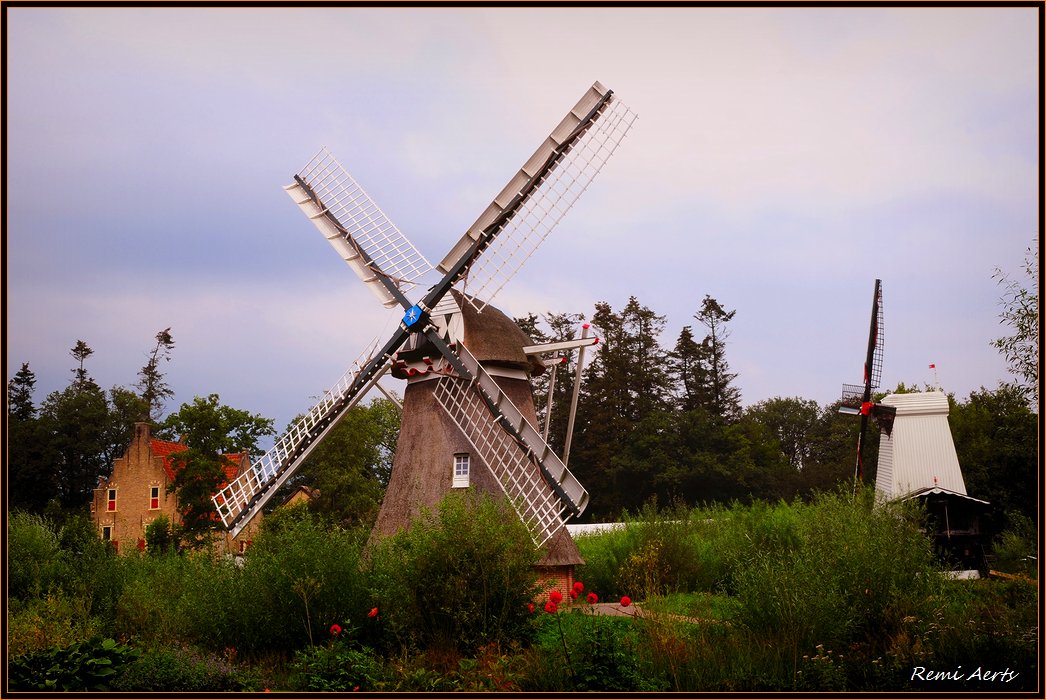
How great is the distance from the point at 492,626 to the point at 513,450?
5.50 meters

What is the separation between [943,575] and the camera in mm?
15414

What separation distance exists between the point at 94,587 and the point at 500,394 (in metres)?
8.97

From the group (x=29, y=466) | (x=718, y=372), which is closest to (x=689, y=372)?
(x=718, y=372)

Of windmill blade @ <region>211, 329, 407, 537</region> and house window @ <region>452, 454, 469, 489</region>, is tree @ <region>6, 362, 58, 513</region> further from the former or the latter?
house window @ <region>452, 454, 469, 489</region>

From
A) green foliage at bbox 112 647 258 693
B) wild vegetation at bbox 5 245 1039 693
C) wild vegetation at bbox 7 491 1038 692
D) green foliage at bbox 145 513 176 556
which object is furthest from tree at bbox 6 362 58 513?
green foliage at bbox 112 647 258 693

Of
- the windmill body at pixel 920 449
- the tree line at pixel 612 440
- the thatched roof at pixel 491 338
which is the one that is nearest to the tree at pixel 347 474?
the tree line at pixel 612 440

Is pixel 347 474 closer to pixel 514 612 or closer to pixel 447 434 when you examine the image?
pixel 447 434

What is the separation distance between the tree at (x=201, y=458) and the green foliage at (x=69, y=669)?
18.0 meters

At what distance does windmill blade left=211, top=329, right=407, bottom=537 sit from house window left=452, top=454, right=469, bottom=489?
2.63 metres

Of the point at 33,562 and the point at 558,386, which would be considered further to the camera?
the point at 558,386

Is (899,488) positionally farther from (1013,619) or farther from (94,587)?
(94,587)

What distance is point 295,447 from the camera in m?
21.0
